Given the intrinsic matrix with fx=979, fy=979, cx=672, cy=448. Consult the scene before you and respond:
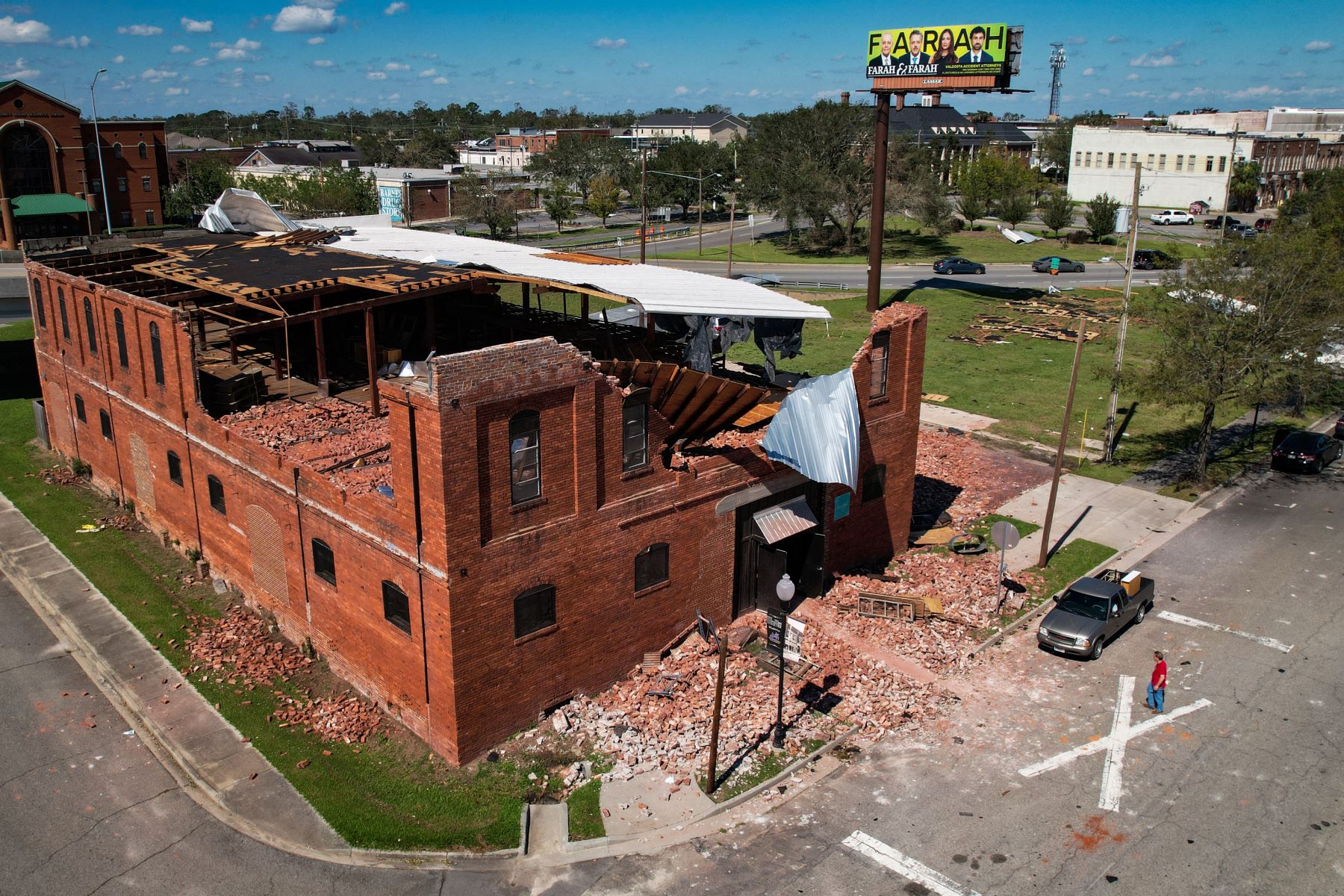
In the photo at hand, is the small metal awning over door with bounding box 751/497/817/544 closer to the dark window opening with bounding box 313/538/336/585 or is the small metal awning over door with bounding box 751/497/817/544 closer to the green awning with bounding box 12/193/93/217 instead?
the dark window opening with bounding box 313/538/336/585

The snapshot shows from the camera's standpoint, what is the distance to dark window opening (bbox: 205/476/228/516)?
24.7 meters

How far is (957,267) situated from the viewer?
74562 mm

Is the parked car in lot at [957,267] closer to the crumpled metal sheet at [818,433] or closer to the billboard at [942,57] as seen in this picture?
the billboard at [942,57]

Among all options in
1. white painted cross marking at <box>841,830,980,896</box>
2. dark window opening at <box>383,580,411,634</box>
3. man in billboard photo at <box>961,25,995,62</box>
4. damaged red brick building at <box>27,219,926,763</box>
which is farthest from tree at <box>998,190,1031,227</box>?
dark window opening at <box>383,580,411,634</box>

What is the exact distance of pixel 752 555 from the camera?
23.8m

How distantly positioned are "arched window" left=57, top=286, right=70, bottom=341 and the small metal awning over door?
2352cm

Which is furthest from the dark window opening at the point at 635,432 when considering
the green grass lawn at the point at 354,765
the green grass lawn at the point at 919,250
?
the green grass lawn at the point at 919,250

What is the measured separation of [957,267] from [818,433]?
57.0m

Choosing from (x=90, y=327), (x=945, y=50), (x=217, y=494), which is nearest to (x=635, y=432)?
(x=217, y=494)

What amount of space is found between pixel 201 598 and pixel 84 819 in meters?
8.43

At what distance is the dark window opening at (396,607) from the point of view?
745 inches

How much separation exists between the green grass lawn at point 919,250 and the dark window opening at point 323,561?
201 feet

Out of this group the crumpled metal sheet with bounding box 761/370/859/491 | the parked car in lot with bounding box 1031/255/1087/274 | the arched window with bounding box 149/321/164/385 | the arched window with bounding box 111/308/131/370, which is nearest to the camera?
the crumpled metal sheet with bounding box 761/370/859/491

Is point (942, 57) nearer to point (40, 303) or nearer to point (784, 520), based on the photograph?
point (784, 520)
